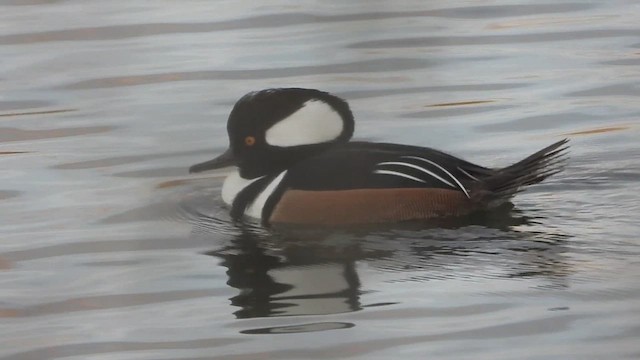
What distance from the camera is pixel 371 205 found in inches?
221

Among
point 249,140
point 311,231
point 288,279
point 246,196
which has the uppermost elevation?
point 249,140

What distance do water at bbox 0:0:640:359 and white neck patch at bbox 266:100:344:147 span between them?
16cm

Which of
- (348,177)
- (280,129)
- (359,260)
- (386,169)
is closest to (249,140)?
(280,129)

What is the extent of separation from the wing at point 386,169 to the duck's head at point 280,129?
8.9 inches

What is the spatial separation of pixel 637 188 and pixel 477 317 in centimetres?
170

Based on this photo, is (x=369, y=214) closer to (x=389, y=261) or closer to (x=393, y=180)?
(x=393, y=180)

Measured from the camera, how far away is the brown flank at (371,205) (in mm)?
5605

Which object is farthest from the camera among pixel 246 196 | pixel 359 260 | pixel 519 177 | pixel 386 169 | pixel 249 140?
pixel 249 140

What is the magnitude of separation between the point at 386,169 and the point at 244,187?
69 centimetres

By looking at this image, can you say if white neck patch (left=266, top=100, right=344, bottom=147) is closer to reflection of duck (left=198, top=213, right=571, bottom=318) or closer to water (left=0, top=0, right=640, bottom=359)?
water (left=0, top=0, right=640, bottom=359)

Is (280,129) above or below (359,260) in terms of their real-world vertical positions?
above

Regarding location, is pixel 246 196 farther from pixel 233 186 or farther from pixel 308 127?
pixel 308 127

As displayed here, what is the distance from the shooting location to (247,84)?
7.28 meters

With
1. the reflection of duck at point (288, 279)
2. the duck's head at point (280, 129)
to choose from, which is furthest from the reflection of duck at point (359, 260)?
the duck's head at point (280, 129)
